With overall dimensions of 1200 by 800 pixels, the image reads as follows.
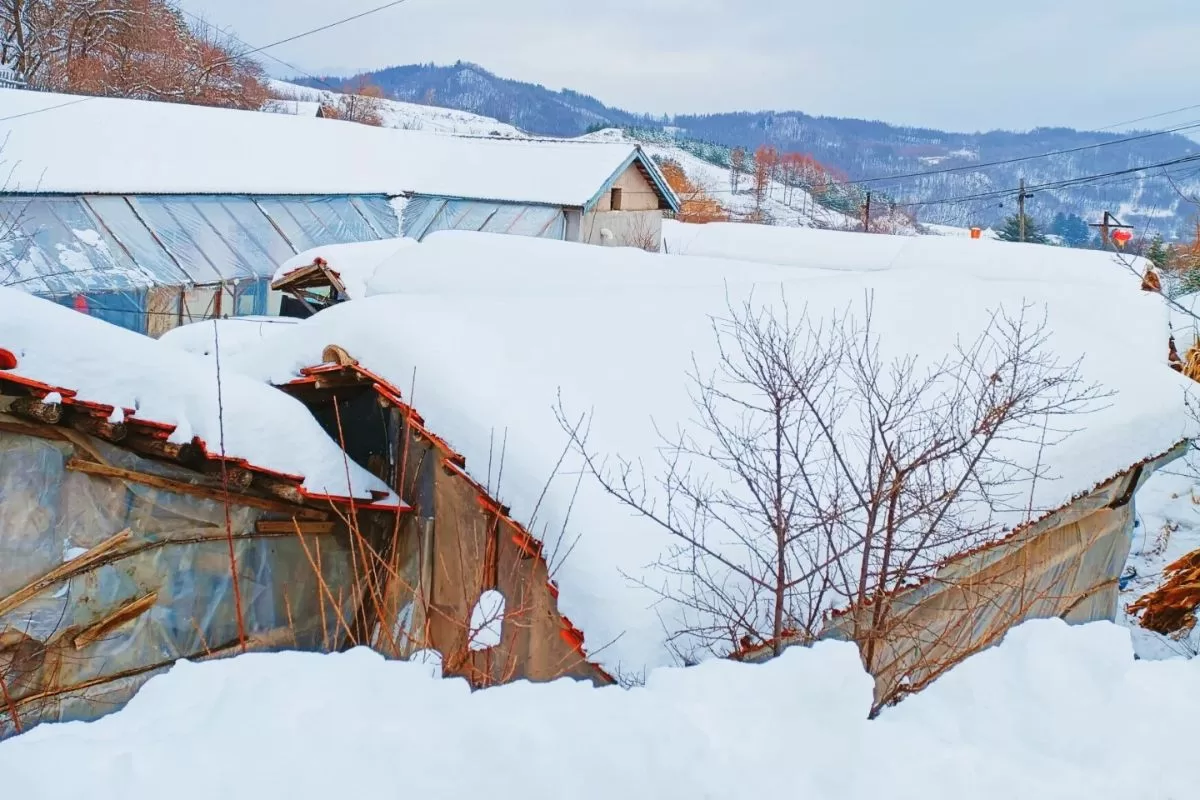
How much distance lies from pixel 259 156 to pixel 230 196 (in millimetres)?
2380

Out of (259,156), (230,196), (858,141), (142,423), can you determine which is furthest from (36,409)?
(858,141)

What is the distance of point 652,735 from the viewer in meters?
2.70

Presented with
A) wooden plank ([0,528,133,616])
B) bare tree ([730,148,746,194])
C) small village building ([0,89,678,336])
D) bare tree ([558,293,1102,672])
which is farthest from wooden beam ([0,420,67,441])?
bare tree ([730,148,746,194])

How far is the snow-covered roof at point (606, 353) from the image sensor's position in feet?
18.3

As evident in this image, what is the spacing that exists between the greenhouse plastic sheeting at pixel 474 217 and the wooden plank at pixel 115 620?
1761 centimetres

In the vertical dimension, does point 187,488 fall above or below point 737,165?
below

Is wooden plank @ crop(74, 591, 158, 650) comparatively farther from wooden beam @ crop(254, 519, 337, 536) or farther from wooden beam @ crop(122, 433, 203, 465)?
wooden beam @ crop(122, 433, 203, 465)

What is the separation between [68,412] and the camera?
5.81 m

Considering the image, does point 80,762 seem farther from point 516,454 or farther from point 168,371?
point 168,371

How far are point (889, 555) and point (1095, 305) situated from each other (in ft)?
28.5

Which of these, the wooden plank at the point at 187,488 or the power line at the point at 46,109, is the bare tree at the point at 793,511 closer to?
the wooden plank at the point at 187,488

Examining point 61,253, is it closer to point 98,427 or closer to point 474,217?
point 474,217

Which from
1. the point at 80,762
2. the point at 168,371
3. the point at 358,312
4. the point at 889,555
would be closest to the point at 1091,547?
the point at 889,555

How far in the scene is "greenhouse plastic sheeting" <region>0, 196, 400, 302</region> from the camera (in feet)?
52.7
